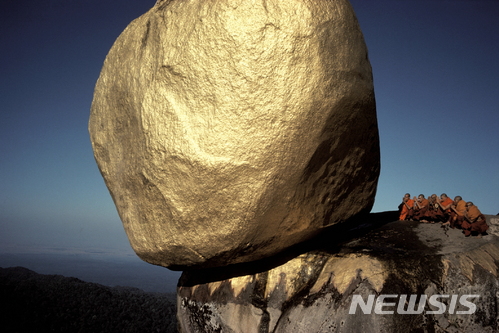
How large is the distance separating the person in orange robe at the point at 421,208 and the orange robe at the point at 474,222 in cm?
61

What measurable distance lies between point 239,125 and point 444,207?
3.09m

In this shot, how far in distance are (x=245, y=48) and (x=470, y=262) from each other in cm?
A: 305

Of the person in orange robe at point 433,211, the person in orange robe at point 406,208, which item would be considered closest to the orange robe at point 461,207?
the person in orange robe at point 433,211

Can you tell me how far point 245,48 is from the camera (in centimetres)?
319

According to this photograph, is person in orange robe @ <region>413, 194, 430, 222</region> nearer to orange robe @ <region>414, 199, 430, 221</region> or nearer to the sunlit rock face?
orange robe @ <region>414, 199, 430, 221</region>

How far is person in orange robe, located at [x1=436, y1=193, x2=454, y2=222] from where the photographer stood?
4.59 metres

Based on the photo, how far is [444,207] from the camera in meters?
4.62

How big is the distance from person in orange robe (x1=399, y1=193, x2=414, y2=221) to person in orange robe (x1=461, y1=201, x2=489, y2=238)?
843mm

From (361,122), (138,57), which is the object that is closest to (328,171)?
(361,122)

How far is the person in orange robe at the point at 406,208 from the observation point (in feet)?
16.8

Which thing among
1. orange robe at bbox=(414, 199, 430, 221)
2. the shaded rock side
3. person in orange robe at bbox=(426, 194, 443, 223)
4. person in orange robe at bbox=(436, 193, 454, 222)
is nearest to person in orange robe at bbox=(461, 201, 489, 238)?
the shaded rock side

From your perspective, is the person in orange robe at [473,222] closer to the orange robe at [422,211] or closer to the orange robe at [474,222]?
the orange robe at [474,222]

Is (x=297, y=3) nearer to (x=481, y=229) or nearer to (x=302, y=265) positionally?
(x=302, y=265)

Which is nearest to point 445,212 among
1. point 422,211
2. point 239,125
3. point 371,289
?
point 422,211
